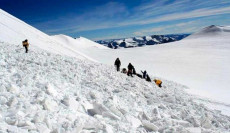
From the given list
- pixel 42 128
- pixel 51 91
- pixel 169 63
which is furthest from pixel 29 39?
pixel 169 63

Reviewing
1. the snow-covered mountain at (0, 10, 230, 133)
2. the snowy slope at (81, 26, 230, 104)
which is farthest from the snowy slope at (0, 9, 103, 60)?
the snow-covered mountain at (0, 10, 230, 133)

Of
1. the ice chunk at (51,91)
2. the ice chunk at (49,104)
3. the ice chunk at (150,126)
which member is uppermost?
the ice chunk at (51,91)

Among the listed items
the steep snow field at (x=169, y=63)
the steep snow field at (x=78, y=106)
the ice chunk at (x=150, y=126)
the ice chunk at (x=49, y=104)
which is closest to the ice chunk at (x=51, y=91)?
the steep snow field at (x=78, y=106)

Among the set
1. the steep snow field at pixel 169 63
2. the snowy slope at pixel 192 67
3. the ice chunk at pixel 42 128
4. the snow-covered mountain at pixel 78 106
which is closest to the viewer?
the ice chunk at pixel 42 128

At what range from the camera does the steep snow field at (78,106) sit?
23.4ft

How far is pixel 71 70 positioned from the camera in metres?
13.8

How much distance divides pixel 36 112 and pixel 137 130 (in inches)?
157

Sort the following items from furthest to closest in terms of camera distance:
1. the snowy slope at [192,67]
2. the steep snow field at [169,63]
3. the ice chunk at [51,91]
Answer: the steep snow field at [169,63], the snowy slope at [192,67], the ice chunk at [51,91]

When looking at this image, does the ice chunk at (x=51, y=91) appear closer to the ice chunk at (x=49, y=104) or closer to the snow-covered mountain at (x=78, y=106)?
the snow-covered mountain at (x=78, y=106)

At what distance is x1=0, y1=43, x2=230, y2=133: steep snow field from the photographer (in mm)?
7137

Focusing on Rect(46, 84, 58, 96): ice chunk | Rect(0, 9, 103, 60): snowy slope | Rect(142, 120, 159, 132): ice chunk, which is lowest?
Rect(142, 120, 159, 132): ice chunk

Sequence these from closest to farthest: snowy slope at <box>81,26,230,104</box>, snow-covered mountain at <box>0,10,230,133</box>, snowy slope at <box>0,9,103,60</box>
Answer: snow-covered mountain at <box>0,10,230,133</box> → snowy slope at <box>81,26,230,104</box> → snowy slope at <box>0,9,103,60</box>

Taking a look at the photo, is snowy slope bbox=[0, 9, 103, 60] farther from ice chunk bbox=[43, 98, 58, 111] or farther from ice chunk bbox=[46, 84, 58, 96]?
ice chunk bbox=[43, 98, 58, 111]

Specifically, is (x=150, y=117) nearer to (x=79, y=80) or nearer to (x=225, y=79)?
(x=79, y=80)
